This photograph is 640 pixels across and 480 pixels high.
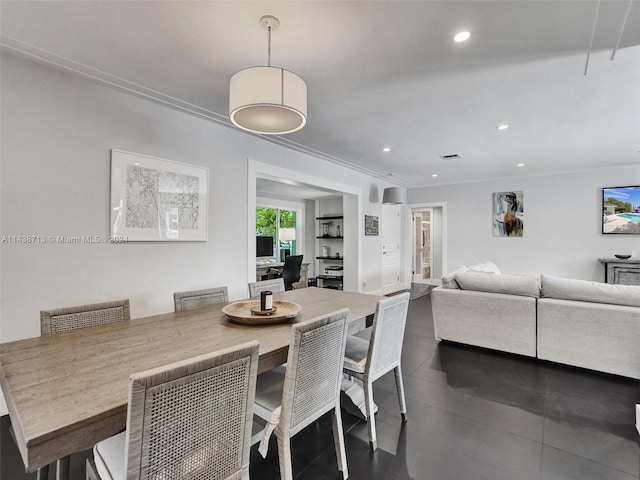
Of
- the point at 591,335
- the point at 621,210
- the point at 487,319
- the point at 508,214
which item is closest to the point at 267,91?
the point at 487,319

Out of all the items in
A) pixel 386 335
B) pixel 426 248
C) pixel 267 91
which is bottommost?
pixel 386 335

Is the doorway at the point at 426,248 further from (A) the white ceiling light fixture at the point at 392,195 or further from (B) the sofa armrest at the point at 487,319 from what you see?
(B) the sofa armrest at the point at 487,319

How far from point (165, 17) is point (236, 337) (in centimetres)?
186

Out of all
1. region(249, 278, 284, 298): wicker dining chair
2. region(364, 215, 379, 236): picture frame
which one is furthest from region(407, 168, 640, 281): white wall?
region(249, 278, 284, 298): wicker dining chair

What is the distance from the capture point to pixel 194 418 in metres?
1.01

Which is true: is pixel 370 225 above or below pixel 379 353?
above

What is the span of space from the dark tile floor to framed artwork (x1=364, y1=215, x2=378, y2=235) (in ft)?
11.0

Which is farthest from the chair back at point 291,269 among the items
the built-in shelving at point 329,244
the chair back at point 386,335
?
the chair back at point 386,335

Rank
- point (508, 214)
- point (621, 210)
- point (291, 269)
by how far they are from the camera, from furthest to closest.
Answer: point (508, 214) → point (291, 269) → point (621, 210)

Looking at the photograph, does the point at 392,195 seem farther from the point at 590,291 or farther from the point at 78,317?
the point at 78,317

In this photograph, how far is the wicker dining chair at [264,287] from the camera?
2.80 metres

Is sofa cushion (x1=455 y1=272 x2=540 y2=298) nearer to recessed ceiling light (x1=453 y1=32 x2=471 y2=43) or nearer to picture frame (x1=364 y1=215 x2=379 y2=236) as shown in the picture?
recessed ceiling light (x1=453 y1=32 x2=471 y2=43)

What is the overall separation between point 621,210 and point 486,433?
19.0 ft

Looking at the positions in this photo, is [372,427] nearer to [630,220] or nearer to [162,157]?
[162,157]
